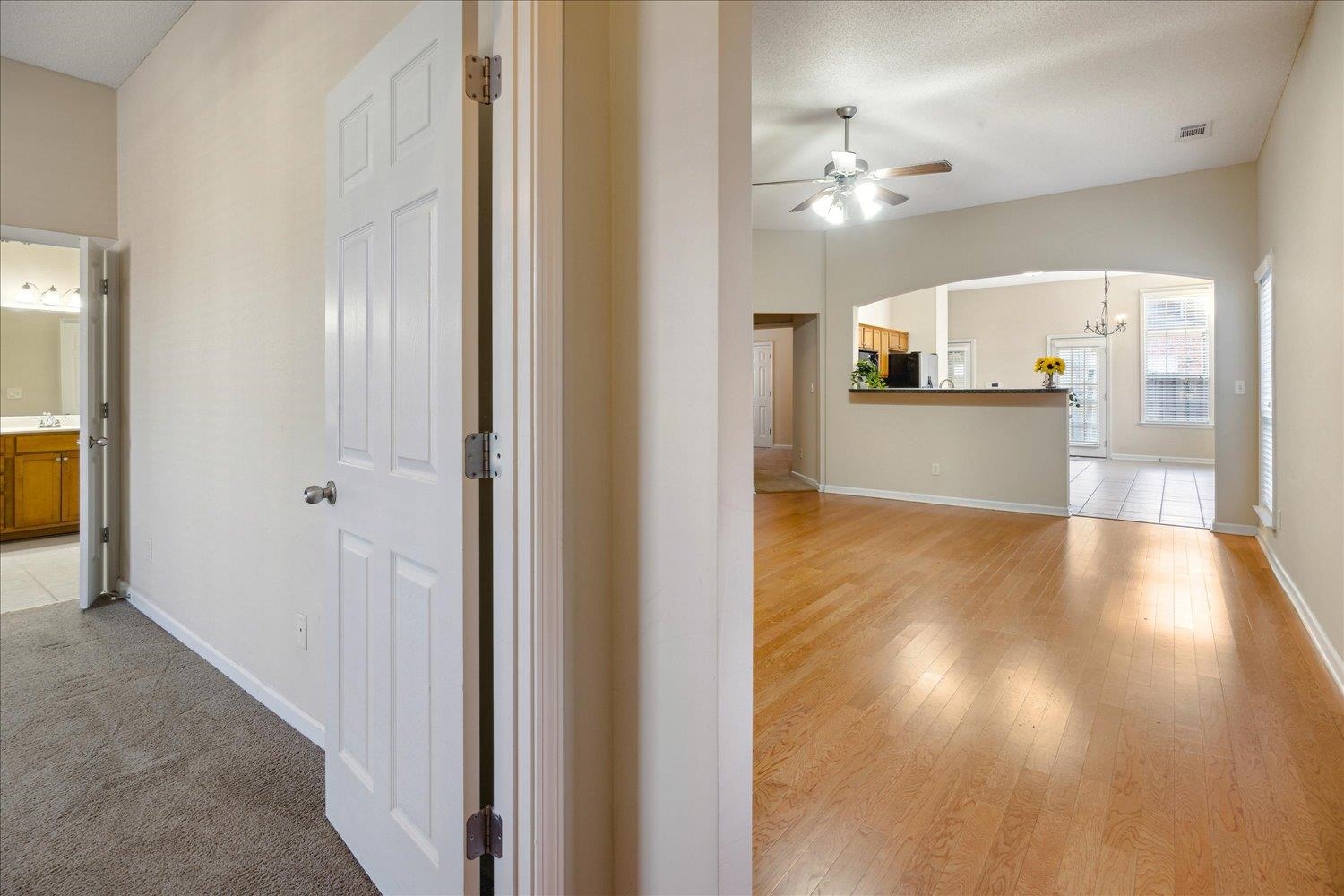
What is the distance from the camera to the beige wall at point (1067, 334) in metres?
9.90

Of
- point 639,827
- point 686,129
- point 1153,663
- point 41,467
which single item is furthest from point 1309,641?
point 41,467

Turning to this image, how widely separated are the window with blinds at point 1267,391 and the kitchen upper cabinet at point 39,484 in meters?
8.51

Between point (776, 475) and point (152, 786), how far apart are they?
290 inches

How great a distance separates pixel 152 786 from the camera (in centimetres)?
193

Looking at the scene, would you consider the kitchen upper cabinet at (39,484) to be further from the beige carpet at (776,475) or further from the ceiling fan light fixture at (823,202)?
the ceiling fan light fixture at (823,202)

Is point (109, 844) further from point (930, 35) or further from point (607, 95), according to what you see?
point (930, 35)

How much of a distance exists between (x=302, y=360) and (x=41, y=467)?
15.9ft

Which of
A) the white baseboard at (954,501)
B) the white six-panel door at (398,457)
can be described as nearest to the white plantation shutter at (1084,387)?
the white baseboard at (954,501)

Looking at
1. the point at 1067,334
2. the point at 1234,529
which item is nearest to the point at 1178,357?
the point at 1067,334

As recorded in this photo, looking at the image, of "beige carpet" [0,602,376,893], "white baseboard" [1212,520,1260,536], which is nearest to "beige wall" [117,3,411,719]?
"beige carpet" [0,602,376,893]

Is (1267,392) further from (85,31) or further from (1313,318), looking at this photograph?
(85,31)

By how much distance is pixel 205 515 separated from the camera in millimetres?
2865

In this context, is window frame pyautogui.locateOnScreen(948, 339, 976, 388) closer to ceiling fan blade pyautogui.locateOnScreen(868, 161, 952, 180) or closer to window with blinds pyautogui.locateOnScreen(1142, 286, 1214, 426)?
window with blinds pyautogui.locateOnScreen(1142, 286, 1214, 426)

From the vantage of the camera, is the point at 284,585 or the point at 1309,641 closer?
the point at 284,585
